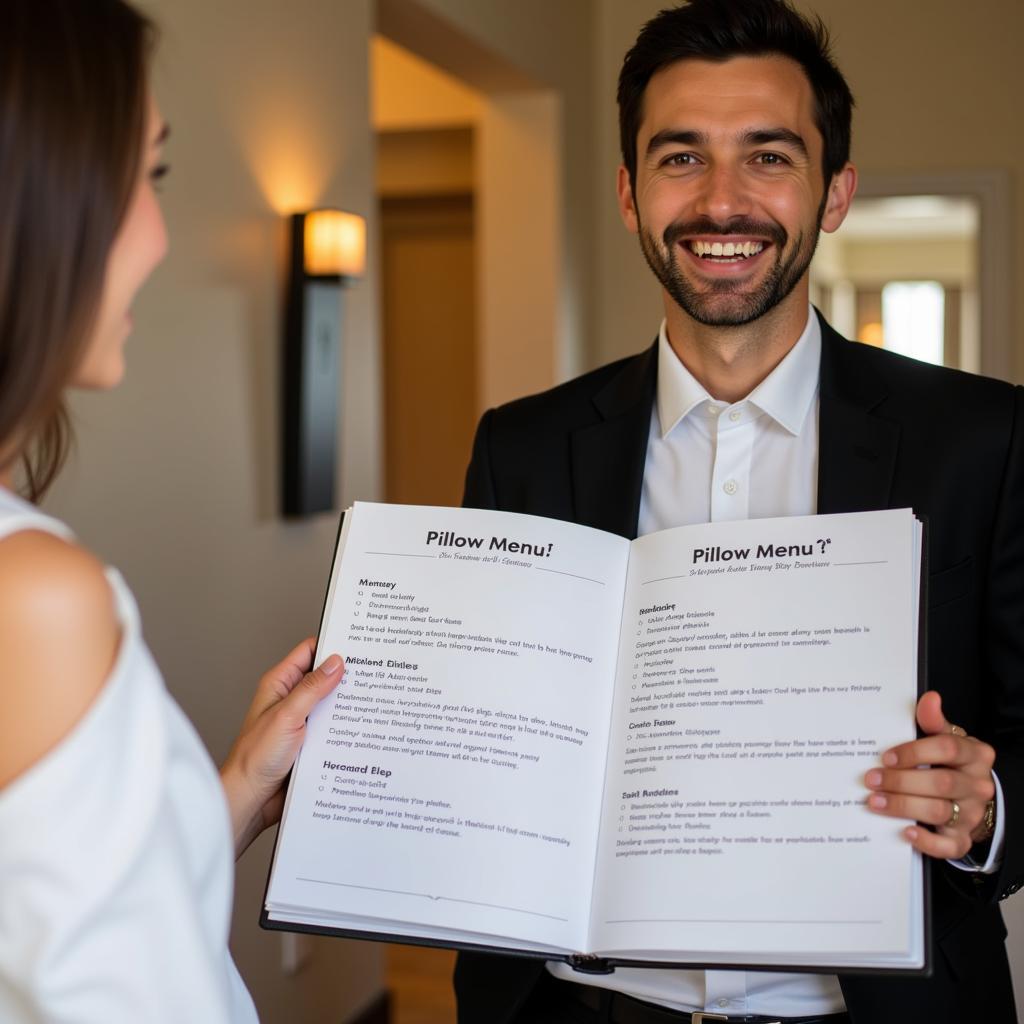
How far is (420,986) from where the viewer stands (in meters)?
3.95

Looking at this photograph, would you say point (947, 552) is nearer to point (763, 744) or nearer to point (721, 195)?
point (763, 744)

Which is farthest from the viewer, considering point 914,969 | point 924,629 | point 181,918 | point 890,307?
point 890,307

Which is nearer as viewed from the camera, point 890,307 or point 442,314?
point 442,314

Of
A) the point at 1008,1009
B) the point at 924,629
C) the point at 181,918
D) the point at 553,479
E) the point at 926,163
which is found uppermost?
the point at 926,163

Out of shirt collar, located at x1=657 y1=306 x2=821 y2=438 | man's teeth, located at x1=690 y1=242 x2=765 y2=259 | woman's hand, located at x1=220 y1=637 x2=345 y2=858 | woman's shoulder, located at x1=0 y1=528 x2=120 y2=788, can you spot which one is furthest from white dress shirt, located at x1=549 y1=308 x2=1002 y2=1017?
woman's shoulder, located at x1=0 y1=528 x2=120 y2=788

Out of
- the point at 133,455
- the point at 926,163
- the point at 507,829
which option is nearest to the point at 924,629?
the point at 507,829

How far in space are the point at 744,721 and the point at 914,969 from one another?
27 centimetres

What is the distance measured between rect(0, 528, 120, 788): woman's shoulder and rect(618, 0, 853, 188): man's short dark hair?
1291 mm

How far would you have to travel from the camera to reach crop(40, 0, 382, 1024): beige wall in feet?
8.06

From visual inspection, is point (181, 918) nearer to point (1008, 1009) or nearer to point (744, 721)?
point (744, 721)

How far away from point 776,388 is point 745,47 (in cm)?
49

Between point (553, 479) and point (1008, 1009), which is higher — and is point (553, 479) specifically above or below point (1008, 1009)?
above

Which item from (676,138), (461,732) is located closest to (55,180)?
(461,732)

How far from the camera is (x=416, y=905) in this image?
1247 mm
